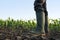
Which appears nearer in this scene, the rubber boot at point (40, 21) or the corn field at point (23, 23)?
the rubber boot at point (40, 21)

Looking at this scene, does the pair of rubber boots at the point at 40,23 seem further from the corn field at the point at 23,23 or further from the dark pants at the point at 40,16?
the corn field at the point at 23,23

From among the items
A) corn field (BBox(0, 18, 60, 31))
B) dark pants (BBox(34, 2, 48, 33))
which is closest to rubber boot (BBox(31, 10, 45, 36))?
dark pants (BBox(34, 2, 48, 33))

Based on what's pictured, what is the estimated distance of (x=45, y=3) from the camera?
18.8 ft

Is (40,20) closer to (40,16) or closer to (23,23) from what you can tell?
(40,16)

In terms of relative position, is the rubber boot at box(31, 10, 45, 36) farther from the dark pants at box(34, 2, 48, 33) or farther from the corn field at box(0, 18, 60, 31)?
the corn field at box(0, 18, 60, 31)

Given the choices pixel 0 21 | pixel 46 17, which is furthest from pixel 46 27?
pixel 0 21

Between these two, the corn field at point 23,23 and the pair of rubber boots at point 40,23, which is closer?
the pair of rubber boots at point 40,23

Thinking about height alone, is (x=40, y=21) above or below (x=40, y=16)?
below

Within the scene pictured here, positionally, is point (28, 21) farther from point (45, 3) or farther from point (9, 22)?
point (45, 3)

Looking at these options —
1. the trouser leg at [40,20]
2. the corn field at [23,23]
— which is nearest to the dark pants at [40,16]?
the trouser leg at [40,20]

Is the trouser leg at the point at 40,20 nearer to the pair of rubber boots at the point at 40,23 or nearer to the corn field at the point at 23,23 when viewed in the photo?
the pair of rubber boots at the point at 40,23

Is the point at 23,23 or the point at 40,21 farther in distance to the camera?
the point at 23,23

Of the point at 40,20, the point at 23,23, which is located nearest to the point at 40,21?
the point at 40,20

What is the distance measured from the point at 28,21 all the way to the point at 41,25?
106 inches
